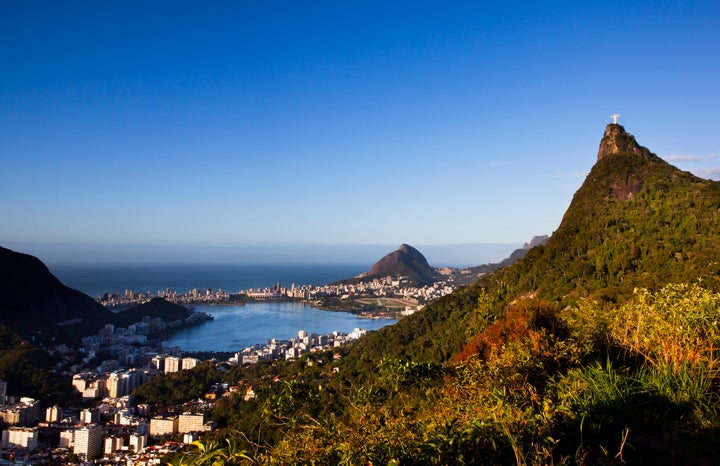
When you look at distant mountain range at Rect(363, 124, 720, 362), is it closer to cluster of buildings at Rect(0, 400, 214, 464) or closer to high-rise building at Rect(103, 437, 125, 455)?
cluster of buildings at Rect(0, 400, 214, 464)

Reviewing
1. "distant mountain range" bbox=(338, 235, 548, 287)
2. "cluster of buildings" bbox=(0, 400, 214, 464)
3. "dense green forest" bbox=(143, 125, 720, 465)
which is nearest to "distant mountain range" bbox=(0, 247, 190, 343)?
"cluster of buildings" bbox=(0, 400, 214, 464)

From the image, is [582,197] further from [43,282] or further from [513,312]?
[43,282]

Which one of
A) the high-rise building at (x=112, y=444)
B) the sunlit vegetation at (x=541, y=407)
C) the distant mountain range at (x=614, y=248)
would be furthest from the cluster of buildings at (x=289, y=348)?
the sunlit vegetation at (x=541, y=407)

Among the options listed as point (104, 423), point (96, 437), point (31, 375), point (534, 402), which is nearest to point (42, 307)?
point (31, 375)

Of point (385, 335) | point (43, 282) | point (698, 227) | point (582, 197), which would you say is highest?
point (582, 197)

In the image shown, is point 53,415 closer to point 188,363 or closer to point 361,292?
point 188,363

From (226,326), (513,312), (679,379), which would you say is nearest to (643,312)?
(679,379)
